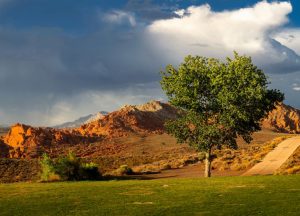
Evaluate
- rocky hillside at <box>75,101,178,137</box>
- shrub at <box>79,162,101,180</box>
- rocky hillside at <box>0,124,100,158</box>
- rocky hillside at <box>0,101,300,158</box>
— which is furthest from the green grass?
Answer: rocky hillside at <box>75,101,178,137</box>

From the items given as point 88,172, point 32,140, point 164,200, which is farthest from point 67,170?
point 32,140

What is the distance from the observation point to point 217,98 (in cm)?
3750

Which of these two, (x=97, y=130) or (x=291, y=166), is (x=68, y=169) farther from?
(x=97, y=130)

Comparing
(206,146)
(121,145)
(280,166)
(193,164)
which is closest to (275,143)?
(193,164)

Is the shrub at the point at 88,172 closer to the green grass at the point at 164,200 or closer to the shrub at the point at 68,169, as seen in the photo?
the shrub at the point at 68,169

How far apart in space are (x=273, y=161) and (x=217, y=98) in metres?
13.9

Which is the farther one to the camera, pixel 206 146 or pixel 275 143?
pixel 275 143

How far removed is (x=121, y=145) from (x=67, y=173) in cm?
7300

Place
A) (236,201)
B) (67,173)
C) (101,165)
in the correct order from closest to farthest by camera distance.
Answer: (236,201)
(67,173)
(101,165)

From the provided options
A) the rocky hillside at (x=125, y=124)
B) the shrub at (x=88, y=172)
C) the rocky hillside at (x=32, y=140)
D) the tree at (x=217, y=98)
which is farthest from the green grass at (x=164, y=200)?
the rocky hillside at (x=125, y=124)

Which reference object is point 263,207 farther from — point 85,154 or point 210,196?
point 85,154

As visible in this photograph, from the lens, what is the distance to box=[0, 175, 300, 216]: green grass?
1870 centimetres

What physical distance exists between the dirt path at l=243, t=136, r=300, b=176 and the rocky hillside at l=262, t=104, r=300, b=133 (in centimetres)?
11289

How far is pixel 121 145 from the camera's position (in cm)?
11438
